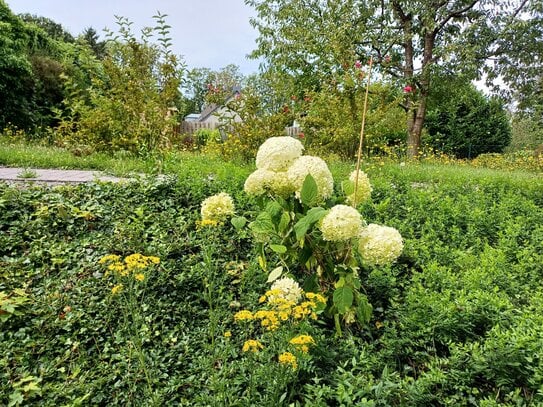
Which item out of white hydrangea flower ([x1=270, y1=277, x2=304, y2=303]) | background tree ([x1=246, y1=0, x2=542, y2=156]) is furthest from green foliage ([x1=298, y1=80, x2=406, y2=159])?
white hydrangea flower ([x1=270, y1=277, x2=304, y2=303])

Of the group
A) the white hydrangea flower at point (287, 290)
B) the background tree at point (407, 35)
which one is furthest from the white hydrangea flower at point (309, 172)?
the background tree at point (407, 35)

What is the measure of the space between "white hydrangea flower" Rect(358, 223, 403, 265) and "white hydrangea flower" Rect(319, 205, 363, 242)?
9 cm

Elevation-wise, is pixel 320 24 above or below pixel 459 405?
above

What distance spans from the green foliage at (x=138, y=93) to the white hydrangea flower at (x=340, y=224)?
429 centimetres

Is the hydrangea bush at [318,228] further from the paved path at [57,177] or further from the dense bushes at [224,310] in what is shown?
the paved path at [57,177]

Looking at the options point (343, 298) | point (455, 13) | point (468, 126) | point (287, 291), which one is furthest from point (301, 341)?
point (468, 126)

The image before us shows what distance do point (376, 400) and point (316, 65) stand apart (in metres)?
10.5

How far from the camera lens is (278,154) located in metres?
1.70

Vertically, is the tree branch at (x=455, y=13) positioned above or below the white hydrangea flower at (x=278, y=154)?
above

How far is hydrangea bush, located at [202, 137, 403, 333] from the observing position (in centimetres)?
153

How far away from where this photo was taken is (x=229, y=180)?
319 cm

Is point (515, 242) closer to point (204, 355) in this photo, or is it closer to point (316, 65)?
point (204, 355)

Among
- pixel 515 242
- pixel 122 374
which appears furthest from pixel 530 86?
pixel 122 374

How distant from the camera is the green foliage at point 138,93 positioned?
5.43 meters
